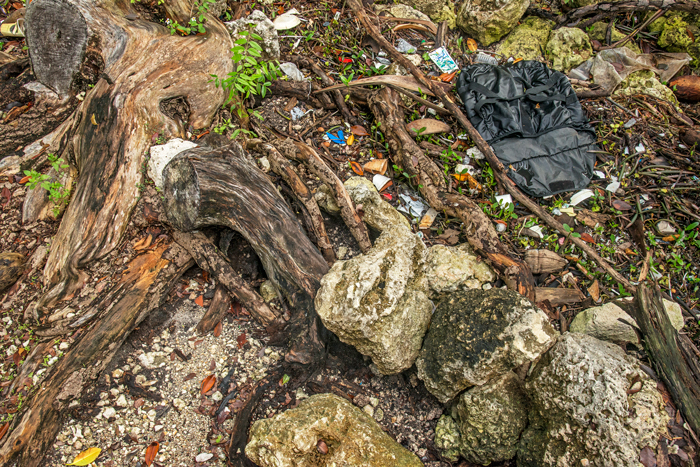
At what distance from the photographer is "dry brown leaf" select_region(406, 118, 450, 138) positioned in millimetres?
3577

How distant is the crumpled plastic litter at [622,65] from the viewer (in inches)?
164

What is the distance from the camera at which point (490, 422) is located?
2113 millimetres

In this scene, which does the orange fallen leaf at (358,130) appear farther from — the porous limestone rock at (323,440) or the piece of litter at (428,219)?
the porous limestone rock at (323,440)

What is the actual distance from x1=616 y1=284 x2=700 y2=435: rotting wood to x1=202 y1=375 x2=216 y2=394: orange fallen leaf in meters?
2.88

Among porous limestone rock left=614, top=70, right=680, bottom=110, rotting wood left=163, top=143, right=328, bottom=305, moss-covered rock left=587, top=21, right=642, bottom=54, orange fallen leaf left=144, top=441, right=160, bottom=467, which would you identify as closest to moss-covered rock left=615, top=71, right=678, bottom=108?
porous limestone rock left=614, top=70, right=680, bottom=110

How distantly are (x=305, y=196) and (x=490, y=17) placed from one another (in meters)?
3.47

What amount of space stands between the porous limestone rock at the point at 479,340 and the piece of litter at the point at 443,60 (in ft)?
9.74

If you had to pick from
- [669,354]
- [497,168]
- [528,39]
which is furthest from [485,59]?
[669,354]

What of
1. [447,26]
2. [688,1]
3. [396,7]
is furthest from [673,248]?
[396,7]

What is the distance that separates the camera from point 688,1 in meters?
4.12

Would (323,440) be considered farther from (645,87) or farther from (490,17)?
(645,87)

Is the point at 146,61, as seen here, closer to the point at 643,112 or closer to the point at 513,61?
the point at 513,61

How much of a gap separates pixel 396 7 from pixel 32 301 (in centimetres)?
491

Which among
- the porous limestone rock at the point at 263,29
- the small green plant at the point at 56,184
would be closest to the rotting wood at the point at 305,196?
the porous limestone rock at the point at 263,29
